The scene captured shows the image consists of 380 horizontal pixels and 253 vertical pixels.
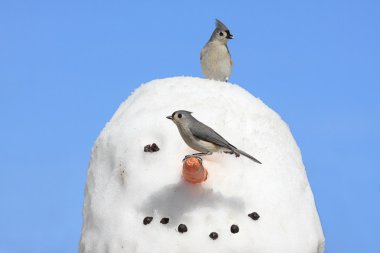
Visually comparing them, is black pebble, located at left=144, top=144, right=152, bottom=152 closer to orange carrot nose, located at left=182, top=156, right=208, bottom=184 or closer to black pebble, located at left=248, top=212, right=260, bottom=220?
orange carrot nose, located at left=182, top=156, right=208, bottom=184

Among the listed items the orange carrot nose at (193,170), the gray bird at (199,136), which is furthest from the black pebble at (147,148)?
the gray bird at (199,136)

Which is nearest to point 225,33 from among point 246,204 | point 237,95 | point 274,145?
point 237,95

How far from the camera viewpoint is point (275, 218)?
24.7 ft

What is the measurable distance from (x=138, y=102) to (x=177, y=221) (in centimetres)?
174

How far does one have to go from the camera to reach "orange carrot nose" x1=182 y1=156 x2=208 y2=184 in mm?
7117

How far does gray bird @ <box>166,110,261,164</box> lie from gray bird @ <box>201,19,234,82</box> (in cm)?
260

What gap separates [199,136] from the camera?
7035mm

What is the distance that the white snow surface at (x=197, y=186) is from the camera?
7.29 m

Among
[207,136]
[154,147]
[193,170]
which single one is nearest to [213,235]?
[193,170]

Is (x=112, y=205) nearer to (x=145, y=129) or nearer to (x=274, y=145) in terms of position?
(x=145, y=129)

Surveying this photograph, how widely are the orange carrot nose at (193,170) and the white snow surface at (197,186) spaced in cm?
14

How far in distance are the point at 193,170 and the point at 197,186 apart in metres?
0.32

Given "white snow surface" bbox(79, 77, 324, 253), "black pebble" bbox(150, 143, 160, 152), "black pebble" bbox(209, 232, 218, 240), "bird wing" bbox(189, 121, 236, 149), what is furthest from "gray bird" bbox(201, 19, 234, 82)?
"black pebble" bbox(209, 232, 218, 240)

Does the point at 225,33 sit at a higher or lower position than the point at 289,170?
higher
